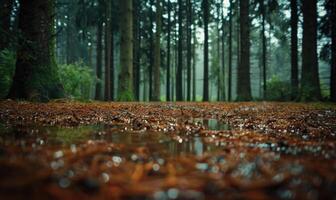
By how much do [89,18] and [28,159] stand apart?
2414cm

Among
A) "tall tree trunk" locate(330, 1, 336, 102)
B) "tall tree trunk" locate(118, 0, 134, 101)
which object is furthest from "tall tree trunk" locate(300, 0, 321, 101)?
"tall tree trunk" locate(118, 0, 134, 101)

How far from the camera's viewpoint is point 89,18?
23969 millimetres

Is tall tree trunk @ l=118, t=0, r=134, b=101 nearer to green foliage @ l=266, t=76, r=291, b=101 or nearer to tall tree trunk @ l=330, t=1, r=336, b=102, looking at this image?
green foliage @ l=266, t=76, r=291, b=101

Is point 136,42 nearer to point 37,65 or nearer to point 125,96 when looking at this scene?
point 125,96

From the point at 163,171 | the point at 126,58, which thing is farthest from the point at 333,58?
the point at 163,171

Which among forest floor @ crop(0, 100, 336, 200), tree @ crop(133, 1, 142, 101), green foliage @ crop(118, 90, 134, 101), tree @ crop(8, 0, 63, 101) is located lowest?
forest floor @ crop(0, 100, 336, 200)

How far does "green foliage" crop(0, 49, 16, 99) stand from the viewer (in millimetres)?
9359

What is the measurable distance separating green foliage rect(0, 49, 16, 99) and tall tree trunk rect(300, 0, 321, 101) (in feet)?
34.6

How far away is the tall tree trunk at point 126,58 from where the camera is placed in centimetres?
1352

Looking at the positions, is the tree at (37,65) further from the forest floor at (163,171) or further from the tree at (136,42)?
the tree at (136,42)

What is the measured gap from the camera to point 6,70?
9828mm

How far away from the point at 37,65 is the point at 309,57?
9968mm

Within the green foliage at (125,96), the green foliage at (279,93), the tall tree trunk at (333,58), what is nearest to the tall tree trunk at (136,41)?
the green foliage at (279,93)

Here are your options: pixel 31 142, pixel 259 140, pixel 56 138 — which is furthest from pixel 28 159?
pixel 259 140
